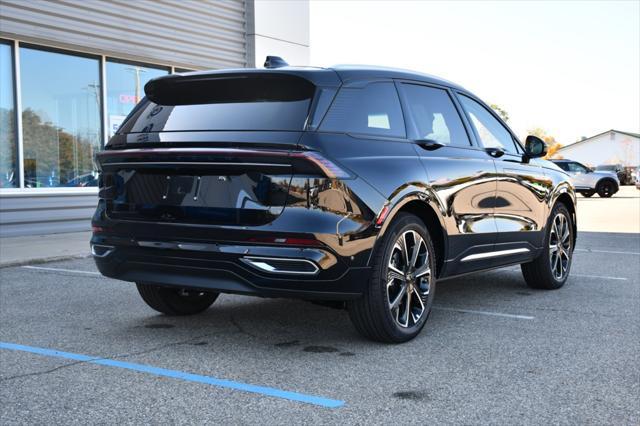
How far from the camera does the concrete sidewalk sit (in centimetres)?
937

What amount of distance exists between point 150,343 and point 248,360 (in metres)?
0.83

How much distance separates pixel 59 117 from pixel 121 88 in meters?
1.57

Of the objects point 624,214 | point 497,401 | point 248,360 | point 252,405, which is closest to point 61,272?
point 248,360

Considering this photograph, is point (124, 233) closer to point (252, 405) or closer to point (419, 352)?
point (252, 405)

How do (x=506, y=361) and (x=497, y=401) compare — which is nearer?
(x=497, y=401)

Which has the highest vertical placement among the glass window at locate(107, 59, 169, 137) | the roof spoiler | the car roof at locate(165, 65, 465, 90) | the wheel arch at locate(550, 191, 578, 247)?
the glass window at locate(107, 59, 169, 137)

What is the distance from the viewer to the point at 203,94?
5.00 metres

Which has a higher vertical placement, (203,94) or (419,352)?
(203,94)

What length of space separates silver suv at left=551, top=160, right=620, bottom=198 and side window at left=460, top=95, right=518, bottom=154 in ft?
96.4

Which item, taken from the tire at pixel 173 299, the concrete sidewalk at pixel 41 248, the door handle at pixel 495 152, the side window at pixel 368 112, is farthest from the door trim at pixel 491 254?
the concrete sidewalk at pixel 41 248

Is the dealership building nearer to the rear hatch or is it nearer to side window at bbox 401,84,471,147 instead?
the rear hatch

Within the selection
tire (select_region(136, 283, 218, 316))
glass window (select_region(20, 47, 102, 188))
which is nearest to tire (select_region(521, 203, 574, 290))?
tire (select_region(136, 283, 218, 316))

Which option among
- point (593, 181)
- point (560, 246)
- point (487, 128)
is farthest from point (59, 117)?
point (593, 181)

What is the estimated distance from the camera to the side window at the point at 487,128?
6.38 m
